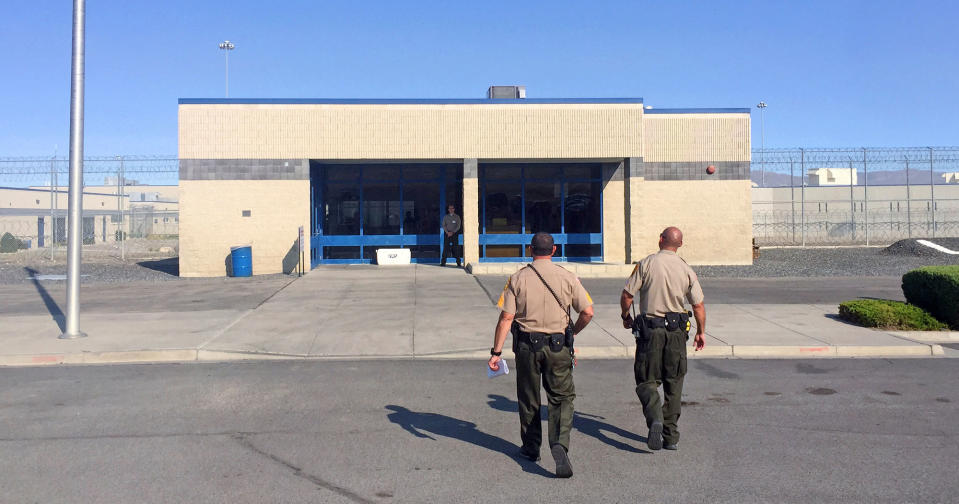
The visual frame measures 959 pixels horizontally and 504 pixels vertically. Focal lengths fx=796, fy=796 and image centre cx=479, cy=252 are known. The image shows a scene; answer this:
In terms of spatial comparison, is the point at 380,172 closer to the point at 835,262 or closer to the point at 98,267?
the point at 98,267

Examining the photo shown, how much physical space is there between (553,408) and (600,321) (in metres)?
7.82

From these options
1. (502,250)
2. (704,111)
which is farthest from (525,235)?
(704,111)

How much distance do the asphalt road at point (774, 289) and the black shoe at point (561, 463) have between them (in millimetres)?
10431

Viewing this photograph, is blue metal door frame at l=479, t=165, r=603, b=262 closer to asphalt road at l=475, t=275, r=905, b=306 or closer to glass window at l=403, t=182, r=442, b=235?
glass window at l=403, t=182, r=442, b=235

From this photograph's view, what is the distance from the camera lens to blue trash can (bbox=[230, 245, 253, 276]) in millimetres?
21641

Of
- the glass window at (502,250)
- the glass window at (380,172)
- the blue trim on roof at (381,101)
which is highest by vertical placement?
the blue trim on roof at (381,101)

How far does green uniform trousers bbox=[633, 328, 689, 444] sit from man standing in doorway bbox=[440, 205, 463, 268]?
16893mm

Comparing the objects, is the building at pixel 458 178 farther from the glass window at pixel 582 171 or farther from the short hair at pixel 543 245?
the short hair at pixel 543 245

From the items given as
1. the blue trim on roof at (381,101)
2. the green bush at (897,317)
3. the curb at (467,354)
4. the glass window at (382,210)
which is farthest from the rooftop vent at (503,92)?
the curb at (467,354)

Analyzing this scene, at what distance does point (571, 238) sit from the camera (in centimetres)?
2562

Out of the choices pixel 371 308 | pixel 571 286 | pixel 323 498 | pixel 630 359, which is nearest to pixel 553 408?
pixel 571 286

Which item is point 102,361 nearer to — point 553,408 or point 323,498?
point 323,498

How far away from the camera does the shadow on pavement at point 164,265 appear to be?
2420cm

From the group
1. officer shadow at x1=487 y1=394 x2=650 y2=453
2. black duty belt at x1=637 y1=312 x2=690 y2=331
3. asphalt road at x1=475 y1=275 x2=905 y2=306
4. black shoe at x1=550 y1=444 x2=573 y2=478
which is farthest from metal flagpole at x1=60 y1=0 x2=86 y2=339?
black duty belt at x1=637 y1=312 x2=690 y2=331
